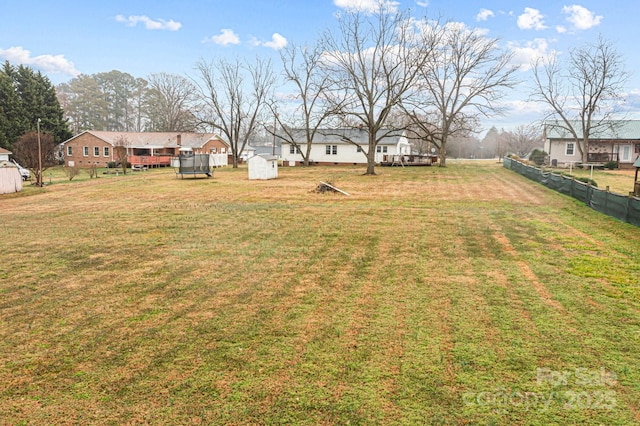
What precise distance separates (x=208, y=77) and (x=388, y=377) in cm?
4716

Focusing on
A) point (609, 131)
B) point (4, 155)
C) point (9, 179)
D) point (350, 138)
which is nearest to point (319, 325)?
point (9, 179)

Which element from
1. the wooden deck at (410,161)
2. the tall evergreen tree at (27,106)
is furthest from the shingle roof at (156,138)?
the wooden deck at (410,161)

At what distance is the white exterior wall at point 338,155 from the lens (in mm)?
50219

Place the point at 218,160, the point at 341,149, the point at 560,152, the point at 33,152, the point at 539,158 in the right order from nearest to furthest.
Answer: the point at 33,152
the point at 560,152
the point at 539,158
the point at 341,149
the point at 218,160

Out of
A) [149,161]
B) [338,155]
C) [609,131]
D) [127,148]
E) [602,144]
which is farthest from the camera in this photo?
[338,155]

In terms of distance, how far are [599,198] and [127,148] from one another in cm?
4438

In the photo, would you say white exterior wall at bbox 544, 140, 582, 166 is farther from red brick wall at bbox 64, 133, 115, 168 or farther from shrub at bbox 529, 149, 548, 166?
red brick wall at bbox 64, 133, 115, 168

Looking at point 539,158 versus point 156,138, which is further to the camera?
point 156,138

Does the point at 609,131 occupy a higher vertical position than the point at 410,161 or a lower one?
higher

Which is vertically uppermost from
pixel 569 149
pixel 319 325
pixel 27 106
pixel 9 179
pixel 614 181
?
pixel 27 106

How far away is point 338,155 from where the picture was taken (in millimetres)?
51500

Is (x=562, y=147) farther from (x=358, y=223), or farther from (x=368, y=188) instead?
(x=358, y=223)

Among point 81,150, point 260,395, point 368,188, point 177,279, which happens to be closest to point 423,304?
point 260,395

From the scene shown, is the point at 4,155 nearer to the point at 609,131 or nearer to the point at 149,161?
the point at 149,161
